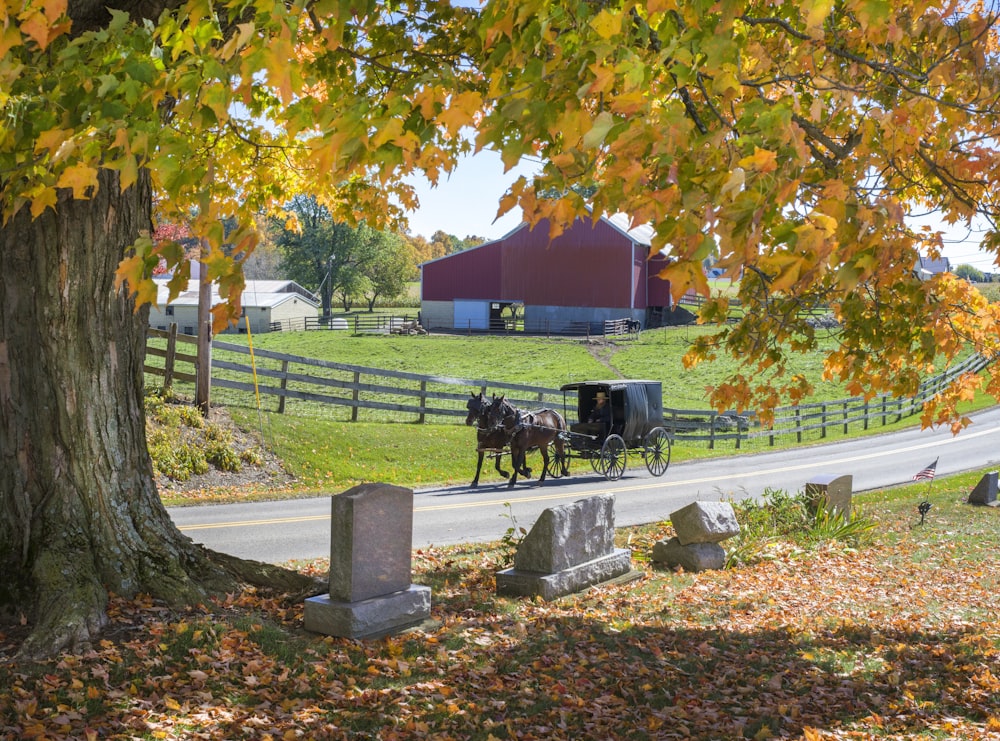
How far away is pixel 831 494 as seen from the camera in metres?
14.2

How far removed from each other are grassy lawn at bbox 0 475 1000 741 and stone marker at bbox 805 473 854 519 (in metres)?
4.36

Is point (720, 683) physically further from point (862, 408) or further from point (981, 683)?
point (862, 408)

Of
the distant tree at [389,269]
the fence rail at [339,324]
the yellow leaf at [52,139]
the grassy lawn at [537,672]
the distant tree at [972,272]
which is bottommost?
the grassy lawn at [537,672]

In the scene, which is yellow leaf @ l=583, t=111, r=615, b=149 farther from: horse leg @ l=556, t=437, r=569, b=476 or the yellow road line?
horse leg @ l=556, t=437, r=569, b=476

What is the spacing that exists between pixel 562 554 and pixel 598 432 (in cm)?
1182

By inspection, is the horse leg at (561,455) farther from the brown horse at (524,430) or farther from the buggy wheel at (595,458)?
the buggy wheel at (595,458)

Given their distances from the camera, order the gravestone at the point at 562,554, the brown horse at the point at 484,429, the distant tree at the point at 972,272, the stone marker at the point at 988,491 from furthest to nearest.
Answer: the distant tree at the point at 972,272 < the stone marker at the point at 988,491 < the brown horse at the point at 484,429 < the gravestone at the point at 562,554

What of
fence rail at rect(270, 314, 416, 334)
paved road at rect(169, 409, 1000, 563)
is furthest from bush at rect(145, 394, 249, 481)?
fence rail at rect(270, 314, 416, 334)

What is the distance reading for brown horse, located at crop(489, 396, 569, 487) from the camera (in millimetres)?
17609

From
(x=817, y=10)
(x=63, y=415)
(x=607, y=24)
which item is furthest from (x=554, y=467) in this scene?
(x=817, y=10)

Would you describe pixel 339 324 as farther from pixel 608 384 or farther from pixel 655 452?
pixel 608 384

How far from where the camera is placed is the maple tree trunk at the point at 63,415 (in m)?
6.46

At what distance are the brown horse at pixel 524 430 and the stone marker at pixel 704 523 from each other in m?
6.81

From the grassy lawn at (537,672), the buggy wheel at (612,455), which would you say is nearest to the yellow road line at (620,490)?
the buggy wheel at (612,455)
